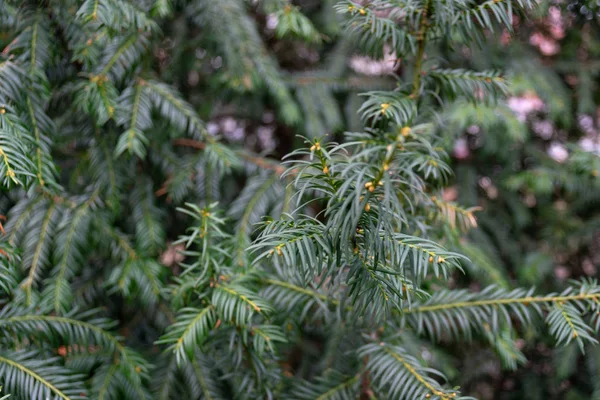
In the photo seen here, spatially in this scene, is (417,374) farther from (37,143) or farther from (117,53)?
(117,53)

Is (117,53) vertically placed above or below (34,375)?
above

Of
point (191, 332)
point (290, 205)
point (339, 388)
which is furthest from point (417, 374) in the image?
point (290, 205)

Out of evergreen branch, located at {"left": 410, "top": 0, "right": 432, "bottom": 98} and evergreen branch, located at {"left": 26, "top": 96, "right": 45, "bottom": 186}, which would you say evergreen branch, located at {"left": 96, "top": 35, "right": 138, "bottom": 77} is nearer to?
evergreen branch, located at {"left": 26, "top": 96, "right": 45, "bottom": 186}

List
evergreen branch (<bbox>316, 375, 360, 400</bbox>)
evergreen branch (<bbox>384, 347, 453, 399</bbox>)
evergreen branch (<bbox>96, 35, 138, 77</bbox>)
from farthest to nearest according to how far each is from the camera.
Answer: evergreen branch (<bbox>96, 35, 138, 77</bbox>)
evergreen branch (<bbox>316, 375, 360, 400</bbox>)
evergreen branch (<bbox>384, 347, 453, 399</bbox>)

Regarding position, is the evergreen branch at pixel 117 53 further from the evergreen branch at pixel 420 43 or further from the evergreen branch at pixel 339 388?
the evergreen branch at pixel 339 388

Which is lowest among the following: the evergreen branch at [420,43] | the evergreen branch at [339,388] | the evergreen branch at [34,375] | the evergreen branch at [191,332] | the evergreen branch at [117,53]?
the evergreen branch at [339,388]

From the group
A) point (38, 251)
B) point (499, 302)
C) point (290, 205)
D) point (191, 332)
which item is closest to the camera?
point (191, 332)

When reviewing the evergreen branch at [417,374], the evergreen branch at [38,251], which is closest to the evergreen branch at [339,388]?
the evergreen branch at [417,374]

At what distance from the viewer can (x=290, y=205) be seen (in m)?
1.12

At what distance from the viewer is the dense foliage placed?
72 cm

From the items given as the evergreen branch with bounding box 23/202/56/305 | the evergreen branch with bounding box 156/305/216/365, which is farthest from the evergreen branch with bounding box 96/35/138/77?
the evergreen branch with bounding box 156/305/216/365

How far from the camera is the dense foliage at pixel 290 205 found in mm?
719

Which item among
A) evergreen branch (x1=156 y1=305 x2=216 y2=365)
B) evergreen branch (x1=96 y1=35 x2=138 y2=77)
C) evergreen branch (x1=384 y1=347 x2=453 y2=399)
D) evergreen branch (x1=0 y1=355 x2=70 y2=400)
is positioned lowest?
evergreen branch (x1=0 y1=355 x2=70 y2=400)

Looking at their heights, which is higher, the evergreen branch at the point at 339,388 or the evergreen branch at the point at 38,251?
the evergreen branch at the point at 38,251
